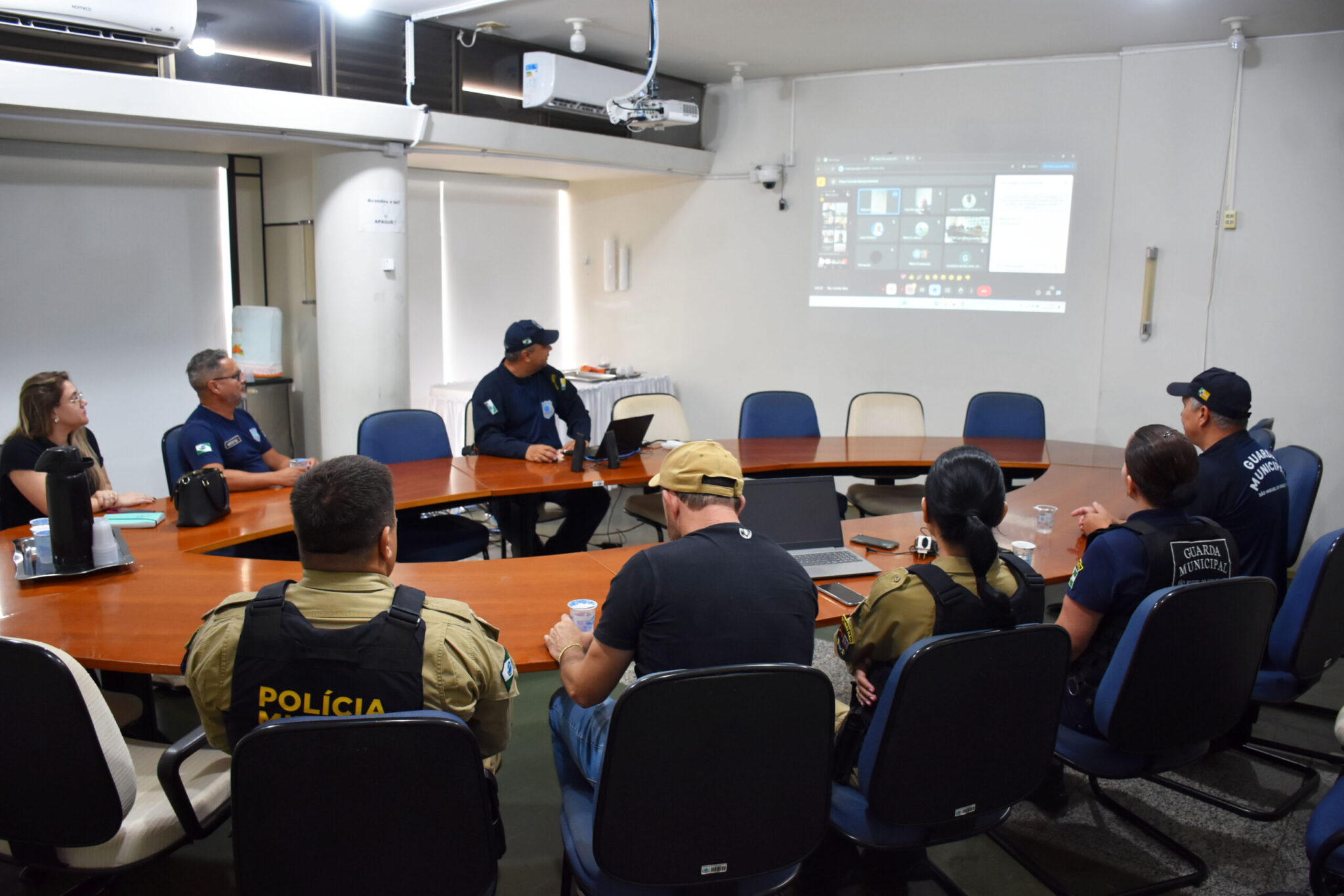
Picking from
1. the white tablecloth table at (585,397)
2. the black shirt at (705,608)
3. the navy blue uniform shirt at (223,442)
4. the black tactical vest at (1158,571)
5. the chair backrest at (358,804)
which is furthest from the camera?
the white tablecloth table at (585,397)

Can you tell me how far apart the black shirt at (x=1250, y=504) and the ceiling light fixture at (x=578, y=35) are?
4000 millimetres

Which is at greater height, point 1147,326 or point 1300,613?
Answer: point 1147,326

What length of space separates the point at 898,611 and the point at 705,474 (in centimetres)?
52

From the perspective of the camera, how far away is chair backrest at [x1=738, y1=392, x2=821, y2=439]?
17.9 ft

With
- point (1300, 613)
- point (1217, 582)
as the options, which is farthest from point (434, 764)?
point (1300, 613)

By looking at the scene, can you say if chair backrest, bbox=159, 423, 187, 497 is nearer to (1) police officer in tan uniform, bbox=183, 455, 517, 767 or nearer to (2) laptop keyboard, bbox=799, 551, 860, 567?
(1) police officer in tan uniform, bbox=183, 455, 517, 767

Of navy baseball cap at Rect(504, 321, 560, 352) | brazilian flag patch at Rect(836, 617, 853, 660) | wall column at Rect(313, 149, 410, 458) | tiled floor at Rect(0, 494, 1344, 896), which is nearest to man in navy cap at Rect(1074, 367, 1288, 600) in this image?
tiled floor at Rect(0, 494, 1344, 896)

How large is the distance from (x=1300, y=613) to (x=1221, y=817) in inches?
27.4

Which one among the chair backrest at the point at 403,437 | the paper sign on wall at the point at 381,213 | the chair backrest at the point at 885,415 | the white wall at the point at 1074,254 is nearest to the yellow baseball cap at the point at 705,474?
the chair backrest at the point at 403,437

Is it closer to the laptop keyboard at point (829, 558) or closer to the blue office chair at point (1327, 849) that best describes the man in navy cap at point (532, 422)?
the laptop keyboard at point (829, 558)

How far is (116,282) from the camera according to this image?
18.4ft

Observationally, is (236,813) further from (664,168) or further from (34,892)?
(664,168)

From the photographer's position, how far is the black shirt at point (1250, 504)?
10.0 feet

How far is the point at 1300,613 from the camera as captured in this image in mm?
2738
